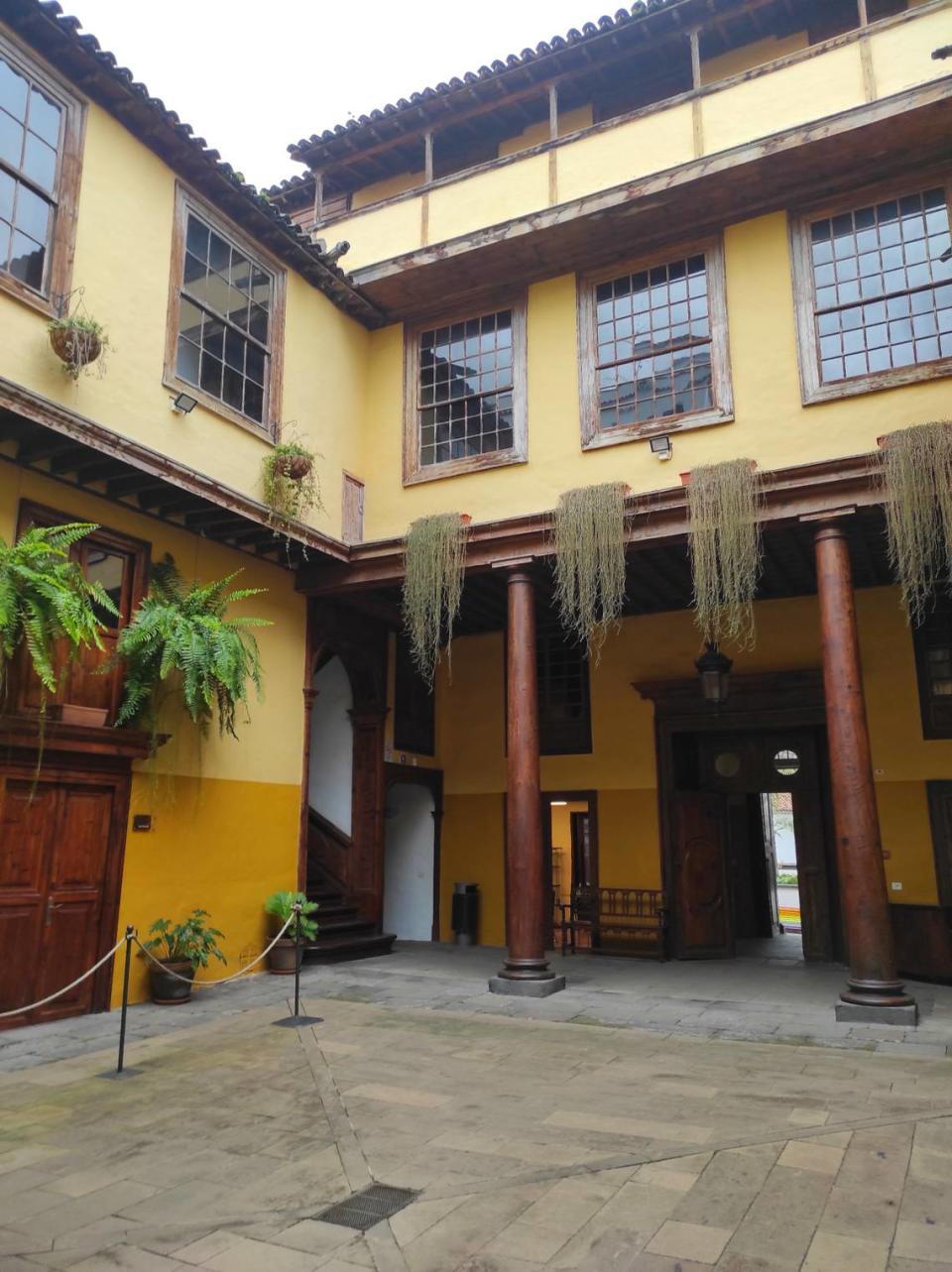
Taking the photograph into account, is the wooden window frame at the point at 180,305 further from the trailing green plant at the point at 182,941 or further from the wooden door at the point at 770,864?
the wooden door at the point at 770,864

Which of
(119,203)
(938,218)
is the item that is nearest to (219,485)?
(119,203)

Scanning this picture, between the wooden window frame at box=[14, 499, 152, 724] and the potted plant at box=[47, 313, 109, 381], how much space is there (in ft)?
3.95

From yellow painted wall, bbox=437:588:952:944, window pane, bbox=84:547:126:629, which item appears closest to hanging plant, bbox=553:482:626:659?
yellow painted wall, bbox=437:588:952:944

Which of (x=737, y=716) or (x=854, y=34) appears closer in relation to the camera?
(x=854, y=34)

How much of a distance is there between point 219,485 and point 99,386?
54.5 inches

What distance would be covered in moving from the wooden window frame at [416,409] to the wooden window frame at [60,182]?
4.40m

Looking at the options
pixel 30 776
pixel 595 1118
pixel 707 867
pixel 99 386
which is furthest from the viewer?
pixel 707 867

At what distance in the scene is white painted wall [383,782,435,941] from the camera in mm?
13617

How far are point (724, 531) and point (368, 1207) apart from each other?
6.59 metres

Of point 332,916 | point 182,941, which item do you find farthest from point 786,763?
point 182,941

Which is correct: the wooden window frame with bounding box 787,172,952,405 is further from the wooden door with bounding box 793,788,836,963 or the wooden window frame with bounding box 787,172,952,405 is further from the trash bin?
the trash bin

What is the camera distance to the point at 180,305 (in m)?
9.48

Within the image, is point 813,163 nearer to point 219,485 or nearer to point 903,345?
point 903,345

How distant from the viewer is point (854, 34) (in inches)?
360
